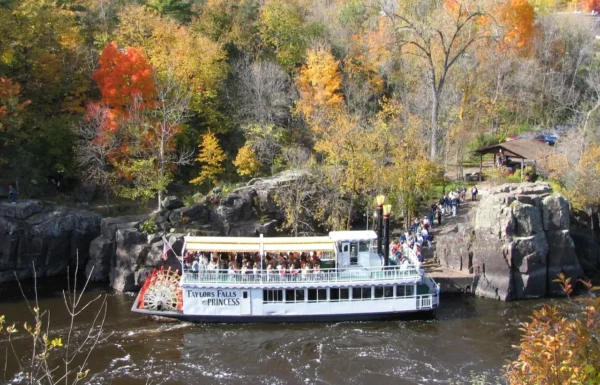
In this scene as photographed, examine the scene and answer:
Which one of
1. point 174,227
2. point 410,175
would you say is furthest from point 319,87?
point 174,227

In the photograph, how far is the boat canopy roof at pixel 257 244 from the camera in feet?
118

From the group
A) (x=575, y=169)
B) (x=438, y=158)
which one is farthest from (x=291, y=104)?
(x=575, y=169)

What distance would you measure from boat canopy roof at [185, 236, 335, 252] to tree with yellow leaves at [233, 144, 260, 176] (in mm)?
14938

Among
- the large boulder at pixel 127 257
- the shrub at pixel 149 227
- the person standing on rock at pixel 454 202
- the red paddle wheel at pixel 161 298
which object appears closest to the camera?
the red paddle wheel at pixel 161 298

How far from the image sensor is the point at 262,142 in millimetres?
53562

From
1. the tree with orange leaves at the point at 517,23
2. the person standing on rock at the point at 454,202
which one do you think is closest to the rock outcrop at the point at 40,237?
the person standing on rock at the point at 454,202

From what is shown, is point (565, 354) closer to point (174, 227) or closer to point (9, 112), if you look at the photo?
point (174, 227)

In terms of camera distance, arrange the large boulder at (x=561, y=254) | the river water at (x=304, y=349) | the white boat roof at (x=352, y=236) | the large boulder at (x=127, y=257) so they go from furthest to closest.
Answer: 1. the large boulder at (x=127, y=257)
2. the large boulder at (x=561, y=254)
3. the white boat roof at (x=352, y=236)
4. the river water at (x=304, y=349)

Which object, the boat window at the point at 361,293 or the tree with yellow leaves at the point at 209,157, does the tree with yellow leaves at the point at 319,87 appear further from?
the boat window at the point at 361,293

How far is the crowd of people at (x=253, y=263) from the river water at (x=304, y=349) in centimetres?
304

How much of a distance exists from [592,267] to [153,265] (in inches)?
1145

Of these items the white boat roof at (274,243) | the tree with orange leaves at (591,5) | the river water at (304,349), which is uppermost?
the tree with orange leaves at (591,5)

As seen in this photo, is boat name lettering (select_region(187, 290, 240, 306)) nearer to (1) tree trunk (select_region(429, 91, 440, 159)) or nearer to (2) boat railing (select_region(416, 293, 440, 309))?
(2) boat railing (select_region(416, 293, 440, 309))

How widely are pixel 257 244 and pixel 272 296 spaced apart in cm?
312
